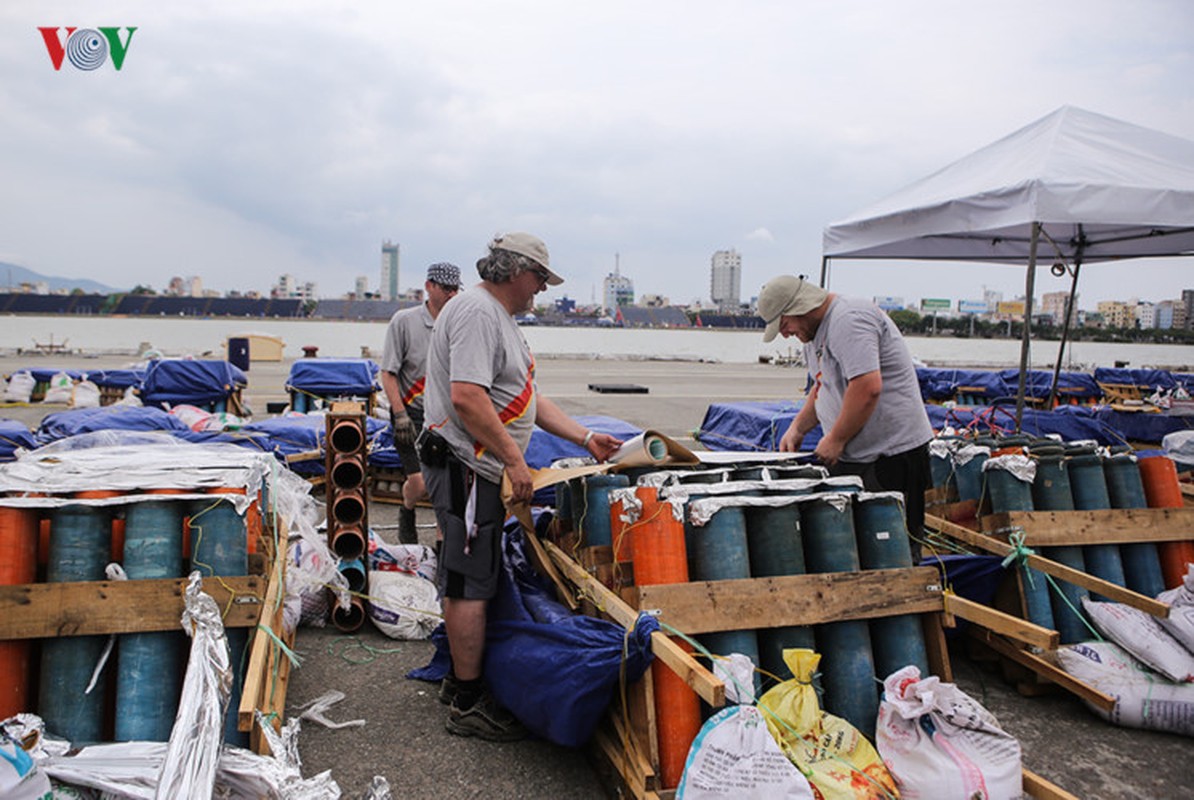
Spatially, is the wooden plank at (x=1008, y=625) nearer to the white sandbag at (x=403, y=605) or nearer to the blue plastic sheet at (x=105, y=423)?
the white sandbag at (x=403, y=605)

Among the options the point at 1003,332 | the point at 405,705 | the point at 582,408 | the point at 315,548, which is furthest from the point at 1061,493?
the point at 1003,332

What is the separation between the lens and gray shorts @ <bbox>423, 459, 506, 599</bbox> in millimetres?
3533

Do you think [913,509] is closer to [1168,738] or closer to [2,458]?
[1168,738]

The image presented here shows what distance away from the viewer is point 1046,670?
3.93 meters

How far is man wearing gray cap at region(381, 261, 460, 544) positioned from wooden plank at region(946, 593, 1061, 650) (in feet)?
12.0

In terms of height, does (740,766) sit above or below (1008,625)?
below

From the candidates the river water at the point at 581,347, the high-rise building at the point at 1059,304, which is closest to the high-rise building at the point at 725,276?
the river water at the point at 581,347

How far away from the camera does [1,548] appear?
2.84 m

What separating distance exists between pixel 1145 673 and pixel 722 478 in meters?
2.25

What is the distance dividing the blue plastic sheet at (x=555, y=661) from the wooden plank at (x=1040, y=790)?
55.5 inches

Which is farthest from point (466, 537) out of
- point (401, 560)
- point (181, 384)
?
point (181, 384)

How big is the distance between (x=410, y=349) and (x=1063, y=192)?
5.43 meters

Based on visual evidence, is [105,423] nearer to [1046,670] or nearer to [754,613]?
[754,613]

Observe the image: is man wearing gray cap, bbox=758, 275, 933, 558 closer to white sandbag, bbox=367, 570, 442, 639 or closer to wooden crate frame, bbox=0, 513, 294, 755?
white sandbag, bbox=367, 570, 442, 639
